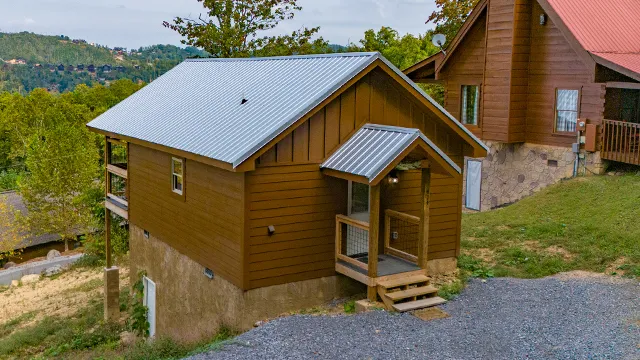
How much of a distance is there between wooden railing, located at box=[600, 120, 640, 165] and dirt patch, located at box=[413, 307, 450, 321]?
34.3ft

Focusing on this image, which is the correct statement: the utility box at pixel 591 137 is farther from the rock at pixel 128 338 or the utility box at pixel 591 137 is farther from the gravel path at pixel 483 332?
the rock at pixel 128 338

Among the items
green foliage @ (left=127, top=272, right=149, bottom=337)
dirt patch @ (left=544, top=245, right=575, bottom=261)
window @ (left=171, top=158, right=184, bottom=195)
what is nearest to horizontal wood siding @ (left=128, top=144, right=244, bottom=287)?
window @ (left=171, top=158, right=184, bottom=195)

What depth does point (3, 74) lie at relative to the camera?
405ft

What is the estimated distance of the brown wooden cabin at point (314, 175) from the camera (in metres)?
11.7

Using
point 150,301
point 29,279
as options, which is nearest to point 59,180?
point 29,279

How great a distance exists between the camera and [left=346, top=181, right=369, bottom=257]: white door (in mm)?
12914

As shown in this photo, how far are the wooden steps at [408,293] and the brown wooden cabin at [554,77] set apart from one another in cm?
996

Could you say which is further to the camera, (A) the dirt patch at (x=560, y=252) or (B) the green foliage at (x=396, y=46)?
(B) the green foliage at (x=396, y=46)

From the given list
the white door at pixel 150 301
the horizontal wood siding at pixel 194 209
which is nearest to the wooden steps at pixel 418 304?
the horizontal wood siding at pixel 194 209

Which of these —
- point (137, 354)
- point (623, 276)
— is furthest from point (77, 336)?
point (623, 276)

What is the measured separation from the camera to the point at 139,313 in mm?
17109

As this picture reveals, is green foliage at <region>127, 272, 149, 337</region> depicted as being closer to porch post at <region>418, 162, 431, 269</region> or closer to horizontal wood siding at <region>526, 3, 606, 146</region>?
porch post at <region>418, 162, 431, 269</region>

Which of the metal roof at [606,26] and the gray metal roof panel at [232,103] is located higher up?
the metal roof at [606,26]

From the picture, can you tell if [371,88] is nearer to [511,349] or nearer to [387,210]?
[387,210]
